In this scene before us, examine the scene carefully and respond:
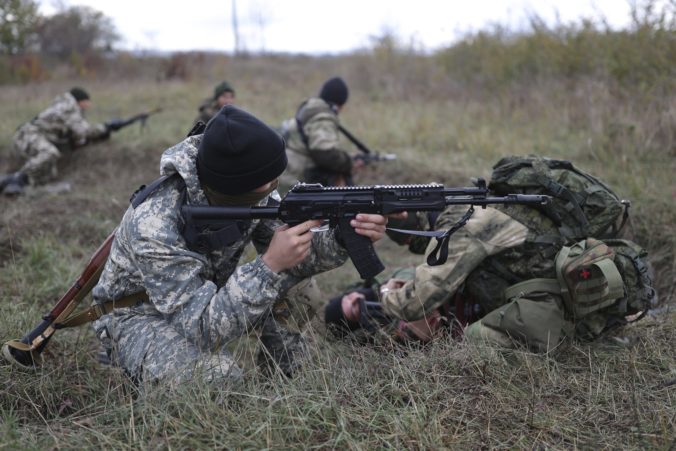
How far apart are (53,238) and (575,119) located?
6.33 meters

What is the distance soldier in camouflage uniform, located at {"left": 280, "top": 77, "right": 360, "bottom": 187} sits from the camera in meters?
6.00

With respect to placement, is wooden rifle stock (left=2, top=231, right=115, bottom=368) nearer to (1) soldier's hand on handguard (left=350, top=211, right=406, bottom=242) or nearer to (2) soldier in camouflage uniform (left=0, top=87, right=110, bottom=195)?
(1) soldier's hand on handguard (left=350, top=211, right=406, bottom=242)

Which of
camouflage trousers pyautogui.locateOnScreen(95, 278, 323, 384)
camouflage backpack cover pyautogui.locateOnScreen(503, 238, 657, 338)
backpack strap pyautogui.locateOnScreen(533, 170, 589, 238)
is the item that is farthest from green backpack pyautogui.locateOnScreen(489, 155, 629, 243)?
camouflage trousers pyautogui.locateOnScreen(95, 278, 323, 384)

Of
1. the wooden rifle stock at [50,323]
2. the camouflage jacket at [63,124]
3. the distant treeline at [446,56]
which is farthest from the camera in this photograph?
the camouflage jacket at [63,124]

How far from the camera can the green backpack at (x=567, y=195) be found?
2900 mm

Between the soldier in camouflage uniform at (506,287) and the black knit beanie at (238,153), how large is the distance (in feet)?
3.29

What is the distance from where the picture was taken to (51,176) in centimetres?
856

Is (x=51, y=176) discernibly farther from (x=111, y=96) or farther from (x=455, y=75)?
(x=455, y=75)

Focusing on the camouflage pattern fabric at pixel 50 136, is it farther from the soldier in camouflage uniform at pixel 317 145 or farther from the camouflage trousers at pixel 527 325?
the camouflage trousers at pixel 527 325

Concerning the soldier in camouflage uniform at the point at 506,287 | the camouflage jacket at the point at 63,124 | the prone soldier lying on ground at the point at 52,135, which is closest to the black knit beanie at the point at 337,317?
the soldier in camouflage uniform at the point at 506,287

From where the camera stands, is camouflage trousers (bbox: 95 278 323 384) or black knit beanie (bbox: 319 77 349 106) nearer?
camouflage trousers (bbox: 95 278 323 384)

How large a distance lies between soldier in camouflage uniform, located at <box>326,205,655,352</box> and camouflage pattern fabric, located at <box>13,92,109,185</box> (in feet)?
22.8

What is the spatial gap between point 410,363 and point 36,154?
7.64 metres

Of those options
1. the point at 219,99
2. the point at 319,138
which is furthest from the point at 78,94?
the point at 319,138
